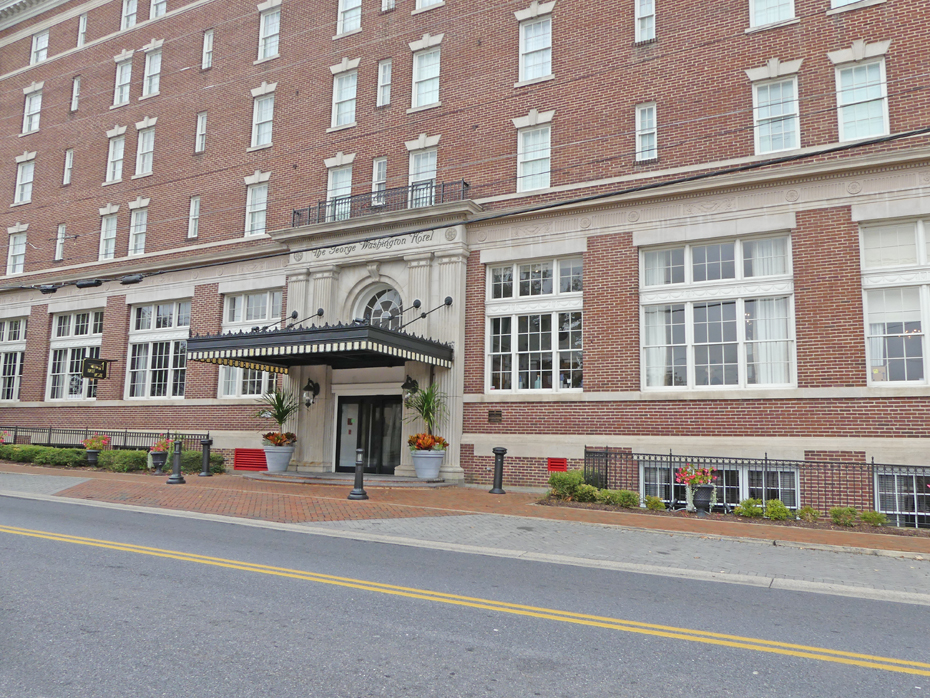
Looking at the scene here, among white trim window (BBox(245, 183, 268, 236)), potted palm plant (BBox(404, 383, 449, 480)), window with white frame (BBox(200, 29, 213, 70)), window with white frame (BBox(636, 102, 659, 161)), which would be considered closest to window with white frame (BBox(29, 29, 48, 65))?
window with white frame (BBox(200, 29, 213, 70))

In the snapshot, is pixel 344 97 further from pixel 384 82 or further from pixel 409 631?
pixel 409 631

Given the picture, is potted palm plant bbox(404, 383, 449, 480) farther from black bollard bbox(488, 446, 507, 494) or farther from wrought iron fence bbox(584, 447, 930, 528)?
wrought iron fence bbox(584, 447, 930, 528)

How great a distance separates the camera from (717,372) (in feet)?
56.3

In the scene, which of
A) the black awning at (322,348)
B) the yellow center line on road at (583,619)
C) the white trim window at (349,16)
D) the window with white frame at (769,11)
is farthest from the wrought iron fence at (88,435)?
the window with white frame at (769,11)

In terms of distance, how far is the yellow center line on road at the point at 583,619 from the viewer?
5.35m

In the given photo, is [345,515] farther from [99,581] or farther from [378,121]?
[378,121]

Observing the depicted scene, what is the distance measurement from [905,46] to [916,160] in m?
2.87

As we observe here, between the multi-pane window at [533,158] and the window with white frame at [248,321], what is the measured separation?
9545mm

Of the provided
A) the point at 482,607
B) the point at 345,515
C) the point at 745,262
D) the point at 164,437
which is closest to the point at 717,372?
the point at 745,262

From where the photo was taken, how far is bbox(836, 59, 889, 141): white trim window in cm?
1616

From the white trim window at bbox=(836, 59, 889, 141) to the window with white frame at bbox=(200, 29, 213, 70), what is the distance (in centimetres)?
2235

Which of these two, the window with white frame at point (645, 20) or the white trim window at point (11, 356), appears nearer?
the window with white frame at point (645, 20)

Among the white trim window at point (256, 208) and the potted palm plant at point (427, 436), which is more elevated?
the white trim window at point (256, 208)

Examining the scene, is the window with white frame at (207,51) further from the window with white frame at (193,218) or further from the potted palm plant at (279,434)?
the potted palm plant at (279,434)
